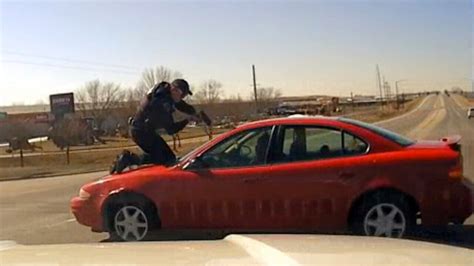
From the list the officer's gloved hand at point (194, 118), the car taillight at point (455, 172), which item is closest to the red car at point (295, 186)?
the car taillight at point (455, 172)

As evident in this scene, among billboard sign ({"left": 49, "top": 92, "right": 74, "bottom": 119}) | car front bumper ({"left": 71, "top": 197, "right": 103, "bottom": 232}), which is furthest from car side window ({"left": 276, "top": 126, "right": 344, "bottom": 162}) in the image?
billboard sign ({"left": 49, "top": 92, "right": 74, "bottom": 119})

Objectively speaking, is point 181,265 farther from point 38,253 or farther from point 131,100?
point 131,100

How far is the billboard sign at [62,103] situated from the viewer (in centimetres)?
6769

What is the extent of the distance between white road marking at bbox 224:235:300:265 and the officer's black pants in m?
3.95

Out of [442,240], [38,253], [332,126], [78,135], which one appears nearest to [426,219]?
[442,240]

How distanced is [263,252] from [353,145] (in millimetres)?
3484

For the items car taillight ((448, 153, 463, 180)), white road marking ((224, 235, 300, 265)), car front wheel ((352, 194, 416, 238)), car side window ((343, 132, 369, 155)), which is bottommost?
car front wheel ((352, 194, 416, 238))

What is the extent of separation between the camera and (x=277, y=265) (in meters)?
2.83

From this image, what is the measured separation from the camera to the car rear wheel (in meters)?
6.71

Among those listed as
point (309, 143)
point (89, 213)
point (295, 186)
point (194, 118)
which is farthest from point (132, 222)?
point (194, 118)

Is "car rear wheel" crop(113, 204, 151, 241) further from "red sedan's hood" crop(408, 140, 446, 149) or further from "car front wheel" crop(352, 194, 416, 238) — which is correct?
"red sedan's hood" crop(408, 140, 446, 149)

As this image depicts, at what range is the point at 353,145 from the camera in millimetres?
6414

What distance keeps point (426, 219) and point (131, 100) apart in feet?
238

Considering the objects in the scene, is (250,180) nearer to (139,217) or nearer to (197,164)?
(197,164)
